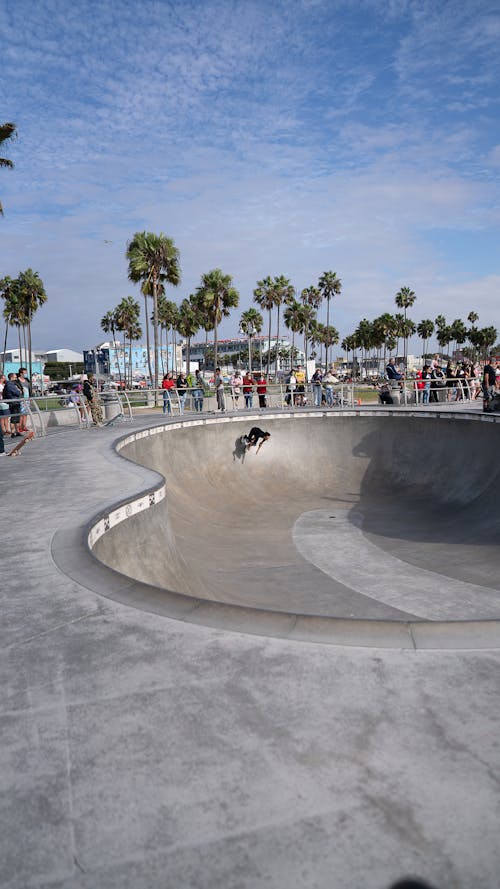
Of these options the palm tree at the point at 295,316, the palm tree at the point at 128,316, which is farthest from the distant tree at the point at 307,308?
the palm tree at the point at 128,316

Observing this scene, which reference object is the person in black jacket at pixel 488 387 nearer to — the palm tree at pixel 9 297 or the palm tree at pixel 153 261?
the palm tree at pixel 153 261

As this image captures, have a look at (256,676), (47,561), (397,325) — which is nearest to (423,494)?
(47,561)

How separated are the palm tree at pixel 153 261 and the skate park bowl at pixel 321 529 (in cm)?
2640

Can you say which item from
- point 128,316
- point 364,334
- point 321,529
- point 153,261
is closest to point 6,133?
point 153,261

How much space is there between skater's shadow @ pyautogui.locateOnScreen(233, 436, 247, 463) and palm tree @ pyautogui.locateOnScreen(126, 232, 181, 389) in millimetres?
25503

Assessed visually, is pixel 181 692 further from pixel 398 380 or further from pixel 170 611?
pixel 398 380

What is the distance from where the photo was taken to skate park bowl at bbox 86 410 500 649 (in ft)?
13.3

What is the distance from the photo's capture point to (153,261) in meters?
45.2

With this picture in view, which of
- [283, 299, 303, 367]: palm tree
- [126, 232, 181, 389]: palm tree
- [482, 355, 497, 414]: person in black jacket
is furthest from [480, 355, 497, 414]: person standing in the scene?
[283, 299, 303, 367]: palm tree

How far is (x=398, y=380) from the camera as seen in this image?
24.2 metres

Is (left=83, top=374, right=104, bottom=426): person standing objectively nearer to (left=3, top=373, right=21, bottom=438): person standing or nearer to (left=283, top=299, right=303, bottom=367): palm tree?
(left=3, top=373, right=21, bottom=438): person standing

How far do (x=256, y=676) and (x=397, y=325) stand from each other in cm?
11722

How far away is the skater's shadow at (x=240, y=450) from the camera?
19969 mm

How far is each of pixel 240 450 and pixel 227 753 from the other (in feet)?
57.9
